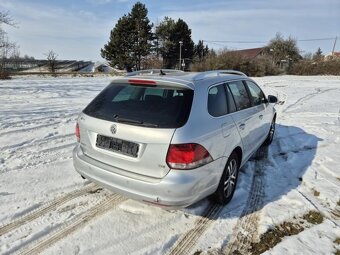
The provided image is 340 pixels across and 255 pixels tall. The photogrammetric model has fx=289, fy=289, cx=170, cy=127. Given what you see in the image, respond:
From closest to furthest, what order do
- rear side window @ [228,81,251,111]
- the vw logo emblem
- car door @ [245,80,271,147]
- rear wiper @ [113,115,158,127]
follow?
rear wiper @ [113,115,158,127], the vw logo emblem, rear side window @ [228,81,251,111], car door @ [245,80,271,147]

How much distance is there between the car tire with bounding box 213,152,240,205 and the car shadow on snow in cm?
13

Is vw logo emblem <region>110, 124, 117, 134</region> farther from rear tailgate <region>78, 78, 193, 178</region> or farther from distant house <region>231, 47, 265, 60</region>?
distant house <region>231, 47, 265, 60</region>

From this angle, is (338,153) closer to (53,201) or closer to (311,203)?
(311,203)

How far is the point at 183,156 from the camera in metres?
2.87

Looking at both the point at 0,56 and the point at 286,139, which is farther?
the point at 0,56

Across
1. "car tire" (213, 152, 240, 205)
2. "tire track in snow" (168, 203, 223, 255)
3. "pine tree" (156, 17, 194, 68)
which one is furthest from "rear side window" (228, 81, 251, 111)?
"pine tree" (156, 17, 194, 68)

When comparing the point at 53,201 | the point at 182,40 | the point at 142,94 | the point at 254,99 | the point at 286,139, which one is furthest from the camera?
the point at 182,40

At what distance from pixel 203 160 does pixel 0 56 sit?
37479 mm

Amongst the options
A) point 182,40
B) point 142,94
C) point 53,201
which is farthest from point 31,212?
point 182,40

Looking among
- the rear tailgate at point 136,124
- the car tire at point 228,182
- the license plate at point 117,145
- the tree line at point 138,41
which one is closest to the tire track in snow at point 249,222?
the car tire at point 228,182

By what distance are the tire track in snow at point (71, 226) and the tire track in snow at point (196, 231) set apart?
3.43 ft

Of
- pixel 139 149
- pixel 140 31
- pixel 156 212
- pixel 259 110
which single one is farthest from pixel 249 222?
pixel 140 31

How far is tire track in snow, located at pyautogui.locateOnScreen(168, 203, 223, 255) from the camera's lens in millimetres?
2938

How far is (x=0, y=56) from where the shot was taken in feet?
110
